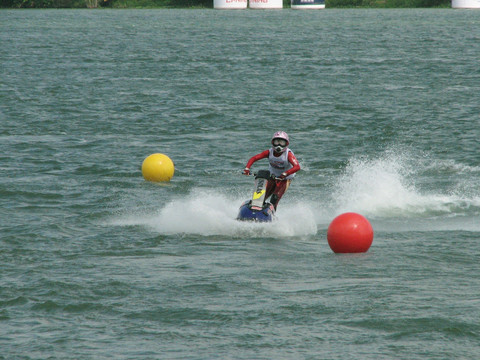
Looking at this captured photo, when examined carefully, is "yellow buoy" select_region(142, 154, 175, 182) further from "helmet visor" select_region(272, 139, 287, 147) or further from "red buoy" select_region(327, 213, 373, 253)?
"red buoy" select_region(327, 213, 373, 253)

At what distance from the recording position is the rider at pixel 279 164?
17.2 metres

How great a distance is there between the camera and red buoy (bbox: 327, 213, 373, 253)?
49.0ft

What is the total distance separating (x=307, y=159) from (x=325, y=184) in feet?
10.2

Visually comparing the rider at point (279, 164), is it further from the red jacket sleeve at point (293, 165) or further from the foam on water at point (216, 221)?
the foam on water at point (216, 221)

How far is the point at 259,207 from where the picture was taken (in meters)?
16.7

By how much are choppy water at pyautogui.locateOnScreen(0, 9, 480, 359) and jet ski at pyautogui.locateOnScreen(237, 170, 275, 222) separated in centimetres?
21

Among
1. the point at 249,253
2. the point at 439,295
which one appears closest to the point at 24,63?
the point at 249,253

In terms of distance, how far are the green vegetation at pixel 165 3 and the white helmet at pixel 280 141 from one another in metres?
106

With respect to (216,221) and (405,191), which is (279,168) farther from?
(405,191)

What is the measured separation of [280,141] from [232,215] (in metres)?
1.95

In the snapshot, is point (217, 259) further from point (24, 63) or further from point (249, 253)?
point (24, 63)

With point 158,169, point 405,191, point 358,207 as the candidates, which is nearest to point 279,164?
point 358,207

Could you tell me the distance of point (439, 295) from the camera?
13.0 metres

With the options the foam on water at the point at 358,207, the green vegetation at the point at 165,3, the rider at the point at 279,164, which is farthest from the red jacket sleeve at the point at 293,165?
the green vegetation at the point at 165,3
